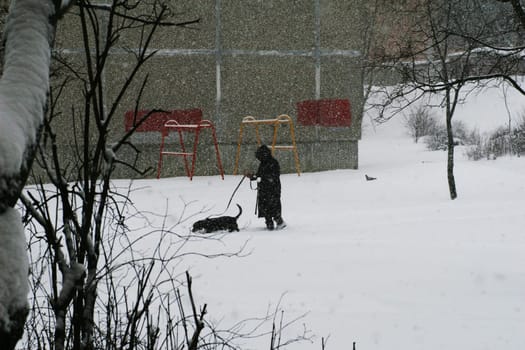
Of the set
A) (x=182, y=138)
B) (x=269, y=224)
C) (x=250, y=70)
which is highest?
(x=250, y=70)

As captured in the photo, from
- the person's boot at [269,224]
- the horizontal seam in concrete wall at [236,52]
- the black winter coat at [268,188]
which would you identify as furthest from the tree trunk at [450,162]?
the horizontal seam in concrete wall at [236,52]

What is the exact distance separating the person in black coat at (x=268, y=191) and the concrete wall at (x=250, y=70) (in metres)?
6.26

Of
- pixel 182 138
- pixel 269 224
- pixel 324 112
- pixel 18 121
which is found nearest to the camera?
pixel 18 121

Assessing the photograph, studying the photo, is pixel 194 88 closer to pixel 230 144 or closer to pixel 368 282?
pixel 230 144

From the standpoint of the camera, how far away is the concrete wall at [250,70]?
49.9ft

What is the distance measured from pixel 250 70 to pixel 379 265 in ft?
32.4

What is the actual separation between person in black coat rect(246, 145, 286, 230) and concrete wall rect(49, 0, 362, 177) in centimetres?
626

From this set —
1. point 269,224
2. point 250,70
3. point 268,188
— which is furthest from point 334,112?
Answer: point 269,224

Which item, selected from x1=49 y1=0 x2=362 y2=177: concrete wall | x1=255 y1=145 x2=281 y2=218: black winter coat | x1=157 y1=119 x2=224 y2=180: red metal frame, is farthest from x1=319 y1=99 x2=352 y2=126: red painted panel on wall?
x1=255 y1=145 x2=281 y2=218: black winter coat

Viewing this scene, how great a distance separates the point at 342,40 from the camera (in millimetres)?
16578

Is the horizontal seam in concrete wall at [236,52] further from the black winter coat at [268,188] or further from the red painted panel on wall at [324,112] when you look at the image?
the black winter coat at [268,188]

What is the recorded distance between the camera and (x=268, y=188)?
9.05 meters

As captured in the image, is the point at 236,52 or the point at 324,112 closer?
the point at 236,52

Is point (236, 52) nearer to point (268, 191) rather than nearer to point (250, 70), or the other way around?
point (250, 70)
